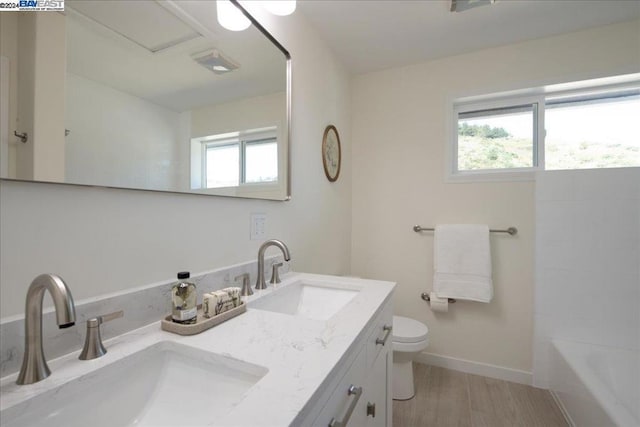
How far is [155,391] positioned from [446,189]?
2.10 meters

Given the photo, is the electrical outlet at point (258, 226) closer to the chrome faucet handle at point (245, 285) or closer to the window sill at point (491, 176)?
the chrome faucet handle at point (245, 285)

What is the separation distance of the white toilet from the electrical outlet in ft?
3.44

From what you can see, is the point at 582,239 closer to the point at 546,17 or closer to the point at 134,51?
the point at 546,17

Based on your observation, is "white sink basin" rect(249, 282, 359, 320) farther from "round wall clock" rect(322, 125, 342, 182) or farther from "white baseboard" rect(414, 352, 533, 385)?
"white baseboard" rect(414, 352, 533, 385)

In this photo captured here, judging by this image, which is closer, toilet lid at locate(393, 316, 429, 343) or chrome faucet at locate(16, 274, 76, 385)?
chrome faucet at locate(16, 274, 76, 385)

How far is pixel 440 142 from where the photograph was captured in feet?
7.04

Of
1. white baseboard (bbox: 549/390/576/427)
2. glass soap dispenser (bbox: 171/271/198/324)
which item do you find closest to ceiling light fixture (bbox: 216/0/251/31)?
glass soap dispenser (bbox: 171/271/198/324)

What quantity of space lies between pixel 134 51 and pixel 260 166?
0.61 m

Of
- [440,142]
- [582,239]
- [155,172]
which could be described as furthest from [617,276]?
[155,172]

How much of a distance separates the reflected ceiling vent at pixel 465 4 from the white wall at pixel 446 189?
56cm

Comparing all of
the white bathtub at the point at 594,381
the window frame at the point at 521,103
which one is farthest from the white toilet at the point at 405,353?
the window frame at the point at 521,103

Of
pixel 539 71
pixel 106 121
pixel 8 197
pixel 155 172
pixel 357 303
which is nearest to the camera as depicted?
pixel 8 197

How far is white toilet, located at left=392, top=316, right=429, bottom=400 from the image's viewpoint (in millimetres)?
1683

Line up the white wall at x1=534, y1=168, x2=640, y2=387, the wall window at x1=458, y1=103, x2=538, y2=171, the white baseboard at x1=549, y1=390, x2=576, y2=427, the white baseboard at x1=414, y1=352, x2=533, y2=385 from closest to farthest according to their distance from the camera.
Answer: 1. the white baseboard at x1=549, y1=390, x2=576, y2=427
2. the white wall at x1=534, y1=168, x2=640, y2=387
3. the white baseboard at x1=414, y1=352, x2=533, y2=385
4. the wall window at x1=458, y1=103, x2=538, y2=171
